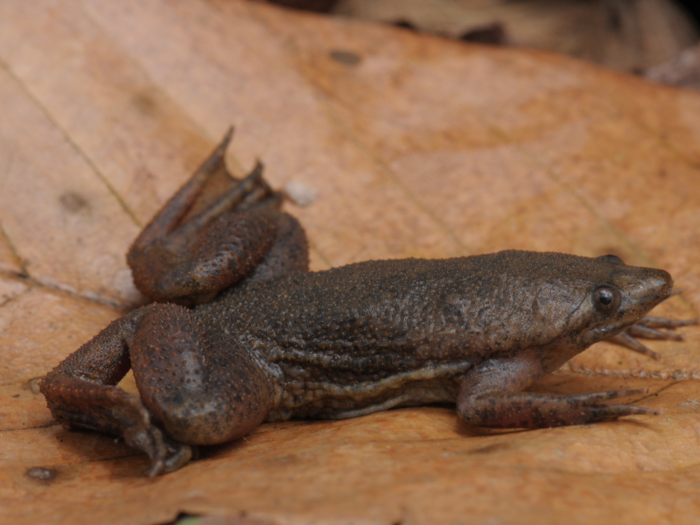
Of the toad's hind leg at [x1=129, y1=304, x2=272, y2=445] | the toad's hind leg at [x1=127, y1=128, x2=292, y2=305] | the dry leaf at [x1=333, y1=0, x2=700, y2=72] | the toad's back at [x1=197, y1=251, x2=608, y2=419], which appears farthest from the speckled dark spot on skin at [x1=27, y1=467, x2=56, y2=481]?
the dry leaf at [x1=333, y1=0, x2=700, y2=72]

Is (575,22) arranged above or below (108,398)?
above

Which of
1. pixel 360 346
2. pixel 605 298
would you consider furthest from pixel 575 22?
pixel 360 346

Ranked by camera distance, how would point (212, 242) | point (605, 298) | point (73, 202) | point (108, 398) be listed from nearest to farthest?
point (108, 398), point (605, 298), point (212, 242), point (73, 202)

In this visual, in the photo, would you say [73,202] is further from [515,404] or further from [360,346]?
[515,404]

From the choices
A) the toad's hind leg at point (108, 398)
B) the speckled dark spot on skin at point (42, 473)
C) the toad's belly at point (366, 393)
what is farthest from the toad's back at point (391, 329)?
the speckled dark spot on skin at point (42, 473)

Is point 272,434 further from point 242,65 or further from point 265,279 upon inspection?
point 242,65

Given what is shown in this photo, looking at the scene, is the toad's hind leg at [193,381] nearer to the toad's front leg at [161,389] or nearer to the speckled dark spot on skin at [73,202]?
the toad's front leg at [161,389]

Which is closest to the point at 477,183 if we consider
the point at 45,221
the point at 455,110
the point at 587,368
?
the point at 455,110
